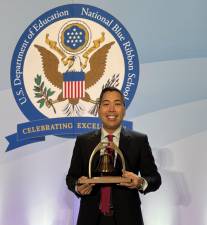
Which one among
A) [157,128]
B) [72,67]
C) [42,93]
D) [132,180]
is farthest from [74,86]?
[132,180]

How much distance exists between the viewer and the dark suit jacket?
186 cm

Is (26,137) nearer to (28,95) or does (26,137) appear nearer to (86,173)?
(28,95)

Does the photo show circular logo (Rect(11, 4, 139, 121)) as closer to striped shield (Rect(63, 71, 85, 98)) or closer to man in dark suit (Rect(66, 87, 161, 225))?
striped shield (Rect(63, 71, 85, 98))

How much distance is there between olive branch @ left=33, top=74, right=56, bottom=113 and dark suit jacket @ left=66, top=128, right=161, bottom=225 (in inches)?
40.4

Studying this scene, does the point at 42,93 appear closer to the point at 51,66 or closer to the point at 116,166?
the point at 51,66

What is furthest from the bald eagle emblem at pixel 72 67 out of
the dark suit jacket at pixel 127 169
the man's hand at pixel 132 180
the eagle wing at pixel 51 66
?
the man's hand at pixel 132 180

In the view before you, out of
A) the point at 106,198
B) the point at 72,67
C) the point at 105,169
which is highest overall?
the point at 72,67

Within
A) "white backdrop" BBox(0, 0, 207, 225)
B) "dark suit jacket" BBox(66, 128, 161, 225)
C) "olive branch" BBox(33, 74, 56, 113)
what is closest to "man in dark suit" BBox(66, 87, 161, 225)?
"dark suit jacket" BBox(66, 128, 161, 225)

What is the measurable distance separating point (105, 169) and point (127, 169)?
0.14m

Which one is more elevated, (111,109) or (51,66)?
(51,66)

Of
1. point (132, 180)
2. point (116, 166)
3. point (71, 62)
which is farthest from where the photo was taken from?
point (71, 62)

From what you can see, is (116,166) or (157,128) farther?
(157,128)

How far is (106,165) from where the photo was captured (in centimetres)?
182

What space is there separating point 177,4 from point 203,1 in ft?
0.59
